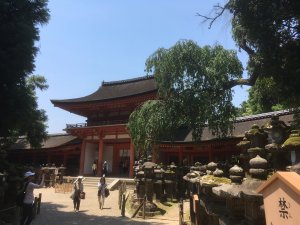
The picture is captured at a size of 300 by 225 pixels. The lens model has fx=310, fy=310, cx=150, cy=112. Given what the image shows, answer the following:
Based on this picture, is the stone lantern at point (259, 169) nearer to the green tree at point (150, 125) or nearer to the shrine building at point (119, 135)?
the green tree at point (150, 125)

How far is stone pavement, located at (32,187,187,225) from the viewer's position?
11.3 meters

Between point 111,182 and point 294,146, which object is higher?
point 294,146

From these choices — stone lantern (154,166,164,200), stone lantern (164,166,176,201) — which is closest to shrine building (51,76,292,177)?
stone lantern (164,166,176,201)

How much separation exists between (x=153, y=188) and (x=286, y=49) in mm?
8552

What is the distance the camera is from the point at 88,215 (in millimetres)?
12828

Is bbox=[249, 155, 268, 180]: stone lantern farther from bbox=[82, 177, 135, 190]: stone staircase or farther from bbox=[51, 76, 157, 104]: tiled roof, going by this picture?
bbox=[51, 76, 157, 104]: tiled roof

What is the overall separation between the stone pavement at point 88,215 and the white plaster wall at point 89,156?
8.69m

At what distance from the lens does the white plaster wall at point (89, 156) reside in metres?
26.3

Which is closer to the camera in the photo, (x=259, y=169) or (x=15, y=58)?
(x=259, y=169)

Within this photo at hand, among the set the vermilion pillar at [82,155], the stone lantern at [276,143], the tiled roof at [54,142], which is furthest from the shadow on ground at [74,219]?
the tiled roof at [54,142]

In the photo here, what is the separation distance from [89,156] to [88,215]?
14.5 meters

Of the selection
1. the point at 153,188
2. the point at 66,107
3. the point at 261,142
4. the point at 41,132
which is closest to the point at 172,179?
the point at 153,188

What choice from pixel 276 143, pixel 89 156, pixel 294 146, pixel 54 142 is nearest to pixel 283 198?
pixel 294 146

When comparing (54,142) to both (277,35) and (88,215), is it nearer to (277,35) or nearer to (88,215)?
(88,215)
